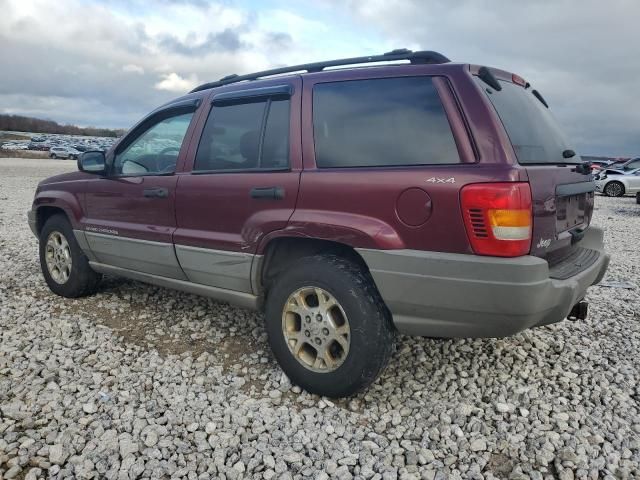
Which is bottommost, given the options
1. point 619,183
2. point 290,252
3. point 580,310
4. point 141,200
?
point 580,310

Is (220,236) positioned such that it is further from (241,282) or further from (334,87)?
(334,87)

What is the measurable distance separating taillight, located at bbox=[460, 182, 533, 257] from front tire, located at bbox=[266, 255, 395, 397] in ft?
2.21

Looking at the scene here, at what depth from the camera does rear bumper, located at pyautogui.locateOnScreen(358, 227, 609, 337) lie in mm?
2428

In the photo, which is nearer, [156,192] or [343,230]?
[343,230]

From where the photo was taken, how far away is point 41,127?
316 feet

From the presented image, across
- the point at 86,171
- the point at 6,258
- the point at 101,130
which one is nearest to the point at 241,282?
the point at 86,171

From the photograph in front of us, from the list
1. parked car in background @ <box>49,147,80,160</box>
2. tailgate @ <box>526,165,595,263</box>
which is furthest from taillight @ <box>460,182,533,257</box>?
parked car in background @ <box>49,147,80,160</box>

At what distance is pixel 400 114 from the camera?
9.09ft

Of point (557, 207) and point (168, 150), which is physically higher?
point (168, 150)

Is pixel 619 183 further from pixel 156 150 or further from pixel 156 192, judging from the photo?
pixel 156 192

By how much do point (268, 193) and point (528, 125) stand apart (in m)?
1.59

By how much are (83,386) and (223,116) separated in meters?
2.01

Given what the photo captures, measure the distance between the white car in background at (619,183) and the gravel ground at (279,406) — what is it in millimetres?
18929

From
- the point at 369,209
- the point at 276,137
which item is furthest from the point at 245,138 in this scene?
the point at 369,209
